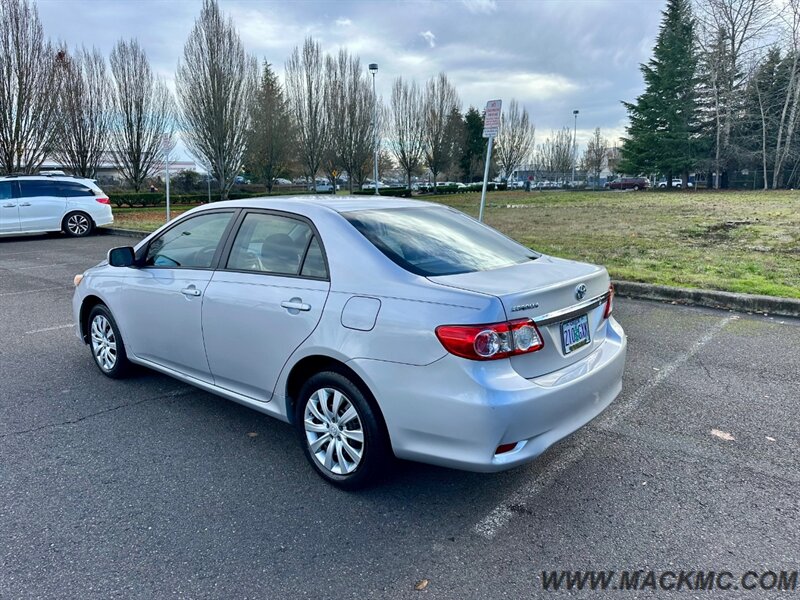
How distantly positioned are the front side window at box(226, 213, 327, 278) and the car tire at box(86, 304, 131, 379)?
1.59 m

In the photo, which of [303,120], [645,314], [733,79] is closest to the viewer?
[645,314]

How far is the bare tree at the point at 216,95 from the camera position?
27.6 m

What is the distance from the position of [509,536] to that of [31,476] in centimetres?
267

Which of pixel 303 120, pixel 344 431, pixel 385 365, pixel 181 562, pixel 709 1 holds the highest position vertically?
pixel 709 1

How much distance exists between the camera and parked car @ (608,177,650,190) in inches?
2139

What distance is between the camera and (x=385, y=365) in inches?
110

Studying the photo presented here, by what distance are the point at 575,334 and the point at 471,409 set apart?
829 millimetres

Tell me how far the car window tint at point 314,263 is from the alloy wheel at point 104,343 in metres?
2.26

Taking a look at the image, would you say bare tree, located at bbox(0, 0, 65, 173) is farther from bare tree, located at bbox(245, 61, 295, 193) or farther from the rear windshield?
the rear windshield

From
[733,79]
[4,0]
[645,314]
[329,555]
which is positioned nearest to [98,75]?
[4,0]

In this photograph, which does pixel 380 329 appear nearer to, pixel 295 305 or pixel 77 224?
pixel 295 305

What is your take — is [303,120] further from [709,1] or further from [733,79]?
[733,79]

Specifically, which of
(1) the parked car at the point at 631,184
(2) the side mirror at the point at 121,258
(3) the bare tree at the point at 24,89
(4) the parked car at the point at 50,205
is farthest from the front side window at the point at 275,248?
(1) the parked car at the point at 631,184

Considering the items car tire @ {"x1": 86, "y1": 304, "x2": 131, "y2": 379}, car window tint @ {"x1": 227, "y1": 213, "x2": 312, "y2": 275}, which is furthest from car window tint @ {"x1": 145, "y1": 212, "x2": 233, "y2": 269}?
car tire @ {"x1": 86, "y1": 304, "x2": 131, "y2": 379}
